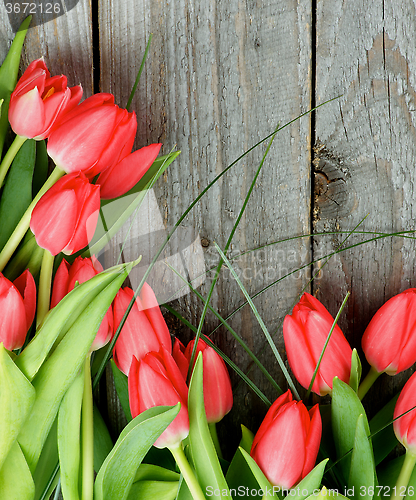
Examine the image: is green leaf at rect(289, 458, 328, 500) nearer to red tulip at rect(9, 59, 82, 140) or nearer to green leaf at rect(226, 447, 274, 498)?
green leaf at rect(226, 447, 274, 498)

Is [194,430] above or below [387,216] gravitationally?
below

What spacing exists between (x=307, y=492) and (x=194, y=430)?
11cm

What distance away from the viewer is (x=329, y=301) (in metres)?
0.48

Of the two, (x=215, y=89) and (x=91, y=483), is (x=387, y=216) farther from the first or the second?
(x=91, y=483)

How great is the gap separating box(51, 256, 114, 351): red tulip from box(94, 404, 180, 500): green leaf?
8 centimetres

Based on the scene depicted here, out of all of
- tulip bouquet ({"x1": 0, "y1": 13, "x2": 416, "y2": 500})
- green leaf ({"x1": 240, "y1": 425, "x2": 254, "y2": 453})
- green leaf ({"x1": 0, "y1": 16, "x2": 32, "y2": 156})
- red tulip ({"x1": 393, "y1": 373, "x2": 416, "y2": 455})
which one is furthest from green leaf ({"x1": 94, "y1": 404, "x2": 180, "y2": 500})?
green leaf ({"x1": 0, "y1": 16, "x2": 32, "y2": 156})

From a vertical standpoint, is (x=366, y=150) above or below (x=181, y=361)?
above

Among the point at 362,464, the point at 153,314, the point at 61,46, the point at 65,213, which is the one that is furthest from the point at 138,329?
the point at 61,46

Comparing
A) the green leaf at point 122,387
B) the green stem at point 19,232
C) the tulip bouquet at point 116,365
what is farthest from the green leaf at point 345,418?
the green stem at point 19,232

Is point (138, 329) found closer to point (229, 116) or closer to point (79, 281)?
point (79, 281)

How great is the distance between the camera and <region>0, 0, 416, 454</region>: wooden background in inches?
18.0

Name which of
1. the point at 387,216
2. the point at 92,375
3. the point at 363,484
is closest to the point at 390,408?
the point at 363,484

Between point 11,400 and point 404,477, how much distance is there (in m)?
0.36

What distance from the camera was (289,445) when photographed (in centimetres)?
34
